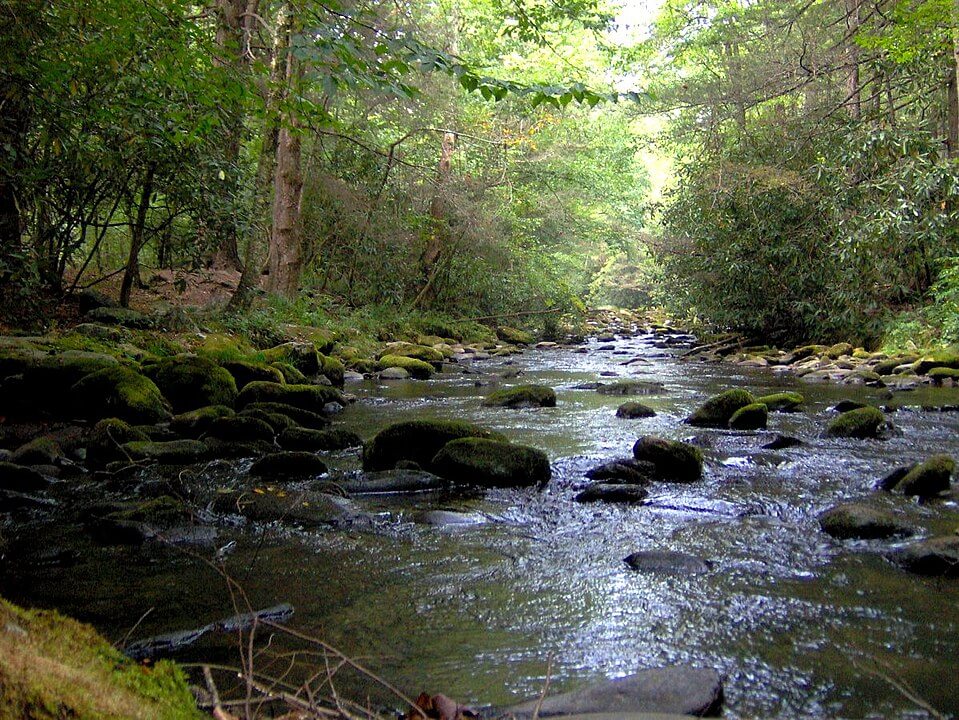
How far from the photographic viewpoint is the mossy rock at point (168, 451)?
546 cm

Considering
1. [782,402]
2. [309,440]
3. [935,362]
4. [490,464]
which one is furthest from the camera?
[935,362]

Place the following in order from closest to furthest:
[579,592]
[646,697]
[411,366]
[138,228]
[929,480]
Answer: [646,697], [579,592], [929,480], [138,228], [411,366]

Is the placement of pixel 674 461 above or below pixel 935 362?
below

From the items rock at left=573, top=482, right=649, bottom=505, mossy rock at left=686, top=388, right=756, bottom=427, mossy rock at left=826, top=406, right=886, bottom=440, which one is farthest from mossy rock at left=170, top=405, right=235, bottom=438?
mossy rock at left=826, top=406, right=886, bottom=440

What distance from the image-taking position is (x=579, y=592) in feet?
10.3

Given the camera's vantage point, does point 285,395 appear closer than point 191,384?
No

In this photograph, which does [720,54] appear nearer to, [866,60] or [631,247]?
[866,60]

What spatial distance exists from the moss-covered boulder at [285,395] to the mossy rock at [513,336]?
506 inches

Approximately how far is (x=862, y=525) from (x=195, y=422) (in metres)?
5.16

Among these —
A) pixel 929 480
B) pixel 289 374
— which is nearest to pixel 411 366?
pixel 289 374

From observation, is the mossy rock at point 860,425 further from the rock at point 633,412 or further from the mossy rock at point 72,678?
the mossy rock at point 72,678

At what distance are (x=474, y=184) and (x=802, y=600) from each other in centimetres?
1521

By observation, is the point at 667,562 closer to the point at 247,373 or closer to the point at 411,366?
the point at 247,373

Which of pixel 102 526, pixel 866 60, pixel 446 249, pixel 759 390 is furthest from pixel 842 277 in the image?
pixel 102 526
